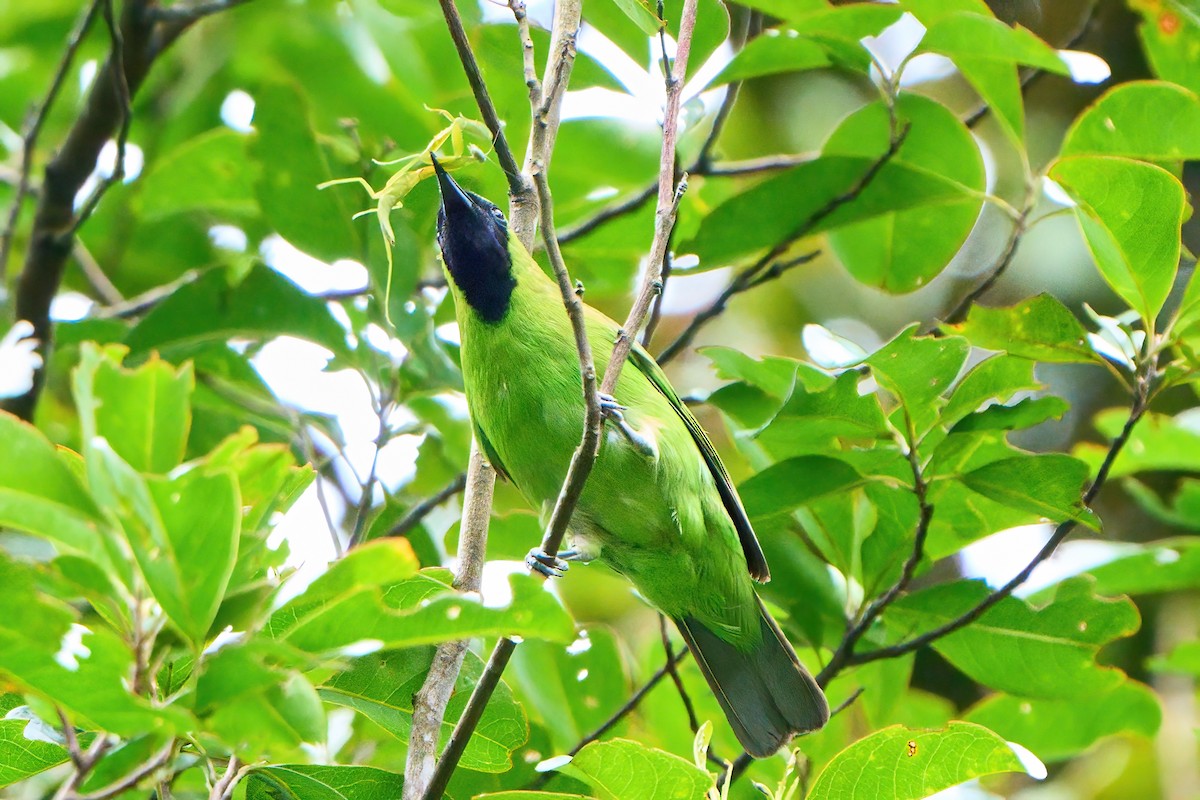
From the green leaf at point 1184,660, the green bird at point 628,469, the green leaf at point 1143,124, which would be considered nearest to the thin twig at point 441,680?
the green bird at point 628,469

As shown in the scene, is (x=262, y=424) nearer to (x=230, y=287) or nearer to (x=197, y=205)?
(x=230, y=287)

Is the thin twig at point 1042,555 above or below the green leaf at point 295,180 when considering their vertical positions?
below

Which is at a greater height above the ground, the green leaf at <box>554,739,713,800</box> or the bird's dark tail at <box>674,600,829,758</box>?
the green leaf at <box>554,739,713,800</box>

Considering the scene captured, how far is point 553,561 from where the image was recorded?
267cm

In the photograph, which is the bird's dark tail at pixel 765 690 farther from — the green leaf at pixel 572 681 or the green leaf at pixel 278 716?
the green leaf at pixel 278 716

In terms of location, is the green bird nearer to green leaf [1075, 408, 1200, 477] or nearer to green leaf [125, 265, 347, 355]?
green leaf [125, 265, 347, 355]

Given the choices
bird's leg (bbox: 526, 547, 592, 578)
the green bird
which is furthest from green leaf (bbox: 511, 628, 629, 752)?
bird's leg (bbox: 526, 547, 592, 578)

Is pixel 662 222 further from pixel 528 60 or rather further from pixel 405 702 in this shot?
pixel 405 702

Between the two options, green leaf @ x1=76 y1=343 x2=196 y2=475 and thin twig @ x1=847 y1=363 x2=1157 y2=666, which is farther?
thin twig @ x1=847 y1=363 x2=1157 y2=666

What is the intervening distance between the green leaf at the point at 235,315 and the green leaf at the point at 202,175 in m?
0.65

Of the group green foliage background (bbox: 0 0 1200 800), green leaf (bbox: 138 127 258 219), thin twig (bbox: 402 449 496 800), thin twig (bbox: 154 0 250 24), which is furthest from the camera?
green leaf (bbox: 138 127 258 219)

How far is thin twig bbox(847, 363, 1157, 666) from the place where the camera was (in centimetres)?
268

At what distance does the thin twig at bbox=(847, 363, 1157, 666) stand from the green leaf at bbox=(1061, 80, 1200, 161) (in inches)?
26.2

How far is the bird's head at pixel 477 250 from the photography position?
10.2 ft
